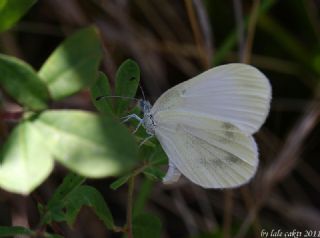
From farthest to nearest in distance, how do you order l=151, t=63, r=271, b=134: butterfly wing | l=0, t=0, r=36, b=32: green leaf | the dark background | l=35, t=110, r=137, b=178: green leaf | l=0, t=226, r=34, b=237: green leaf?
the dark background, l=151, t=63, r=271, b=134: butterfly wing, l=0, t=226, r=34, b=237: green leaf, l=0, t=0, r=36, b=32: green leaf, l=35, t=110, r=137, b=178: green leaf

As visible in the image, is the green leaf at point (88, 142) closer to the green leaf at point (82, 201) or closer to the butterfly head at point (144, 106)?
the green leaf at point (82, 201)

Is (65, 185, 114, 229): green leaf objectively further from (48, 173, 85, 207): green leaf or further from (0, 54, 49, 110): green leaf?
(0, 54, 49, 110): green leaf

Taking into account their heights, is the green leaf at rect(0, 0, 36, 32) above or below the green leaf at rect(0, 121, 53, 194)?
above

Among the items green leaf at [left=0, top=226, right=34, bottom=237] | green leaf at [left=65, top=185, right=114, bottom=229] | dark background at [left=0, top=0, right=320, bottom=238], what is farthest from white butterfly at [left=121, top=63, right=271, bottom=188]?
dark background at [left=0, top=0, right=320, bottom=238]

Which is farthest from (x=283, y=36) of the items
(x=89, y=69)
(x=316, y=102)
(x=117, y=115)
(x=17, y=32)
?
(x=89, y=69)

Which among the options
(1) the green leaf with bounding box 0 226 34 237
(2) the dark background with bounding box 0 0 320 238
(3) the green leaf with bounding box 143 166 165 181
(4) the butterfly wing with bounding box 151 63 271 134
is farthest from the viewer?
(2) the dark background with bounding box 0 0 320 238

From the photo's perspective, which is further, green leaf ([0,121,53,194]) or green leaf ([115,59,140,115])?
green leaf ([115,59,140,115])
